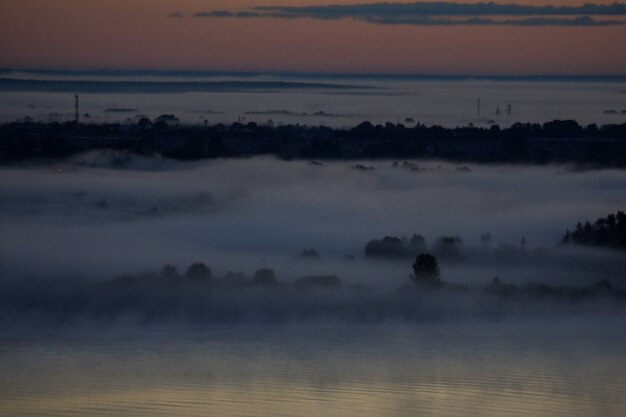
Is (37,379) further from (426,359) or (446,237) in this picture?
(446,237)

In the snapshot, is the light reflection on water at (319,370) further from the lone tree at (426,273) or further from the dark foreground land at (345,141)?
the dark foreground land at (345,141)

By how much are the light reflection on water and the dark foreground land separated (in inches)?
687

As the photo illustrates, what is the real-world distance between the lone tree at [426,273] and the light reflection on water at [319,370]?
2.58m

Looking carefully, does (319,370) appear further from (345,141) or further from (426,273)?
(345,141)

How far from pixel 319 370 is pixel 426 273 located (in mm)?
7360

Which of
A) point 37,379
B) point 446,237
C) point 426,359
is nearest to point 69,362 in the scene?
point 37,379

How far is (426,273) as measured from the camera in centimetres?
2350

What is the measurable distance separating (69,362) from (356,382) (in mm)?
3478

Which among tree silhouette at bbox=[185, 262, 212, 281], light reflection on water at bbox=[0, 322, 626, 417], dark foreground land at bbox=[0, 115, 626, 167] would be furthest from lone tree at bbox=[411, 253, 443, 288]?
dark foreground land at bbox=[0, 115, 626, 167]

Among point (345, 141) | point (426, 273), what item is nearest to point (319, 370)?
point (426, 273)

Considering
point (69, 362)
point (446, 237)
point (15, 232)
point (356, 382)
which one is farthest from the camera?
point (15, 232)

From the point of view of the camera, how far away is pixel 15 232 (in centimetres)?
3147

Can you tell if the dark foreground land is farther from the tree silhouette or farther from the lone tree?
the lone tree

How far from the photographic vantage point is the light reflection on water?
14.1 m
